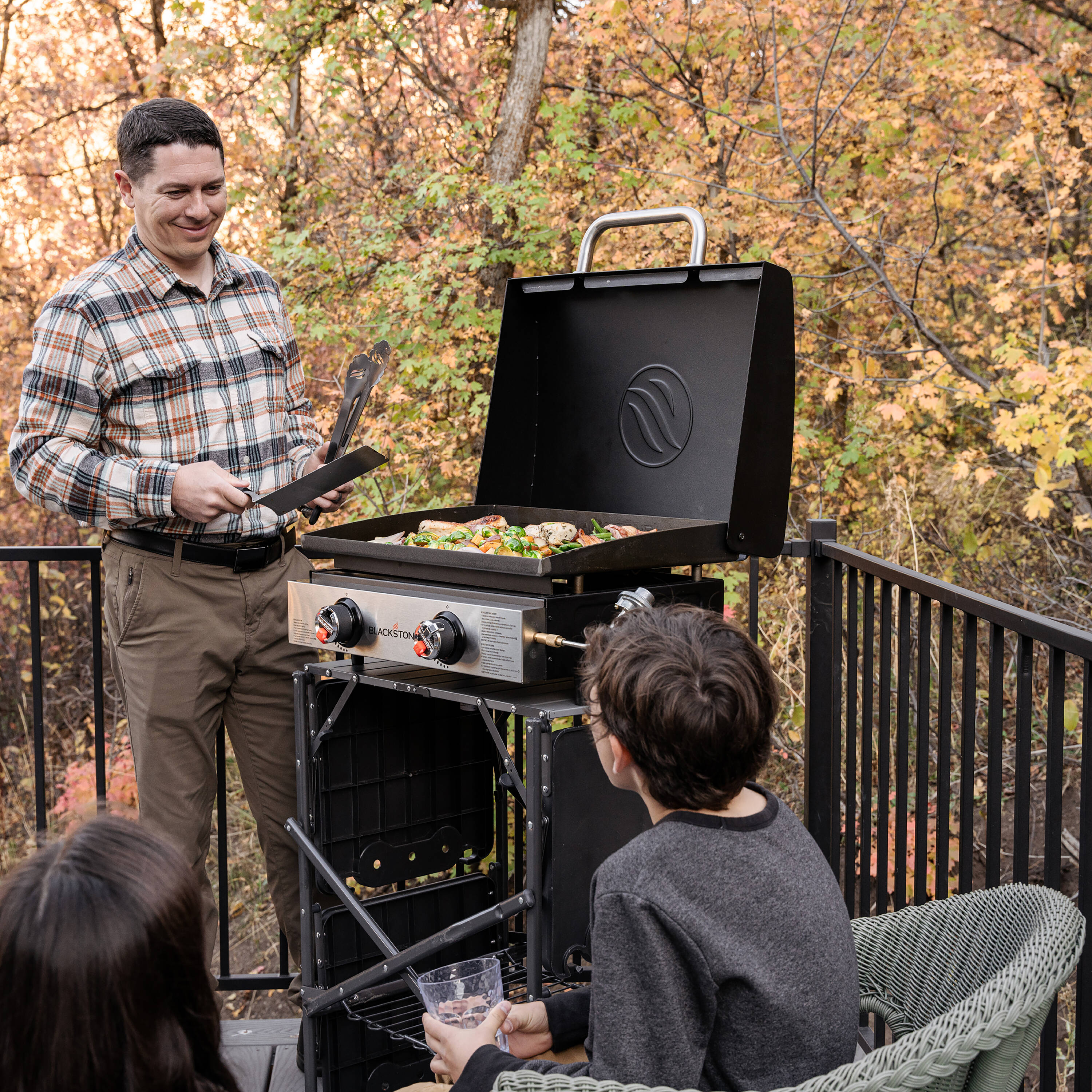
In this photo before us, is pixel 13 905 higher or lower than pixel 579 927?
higher

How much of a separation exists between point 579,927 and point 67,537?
6.88 m

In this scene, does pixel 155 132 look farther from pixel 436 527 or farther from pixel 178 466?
pixel 436 527

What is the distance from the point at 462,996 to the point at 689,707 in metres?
0.64

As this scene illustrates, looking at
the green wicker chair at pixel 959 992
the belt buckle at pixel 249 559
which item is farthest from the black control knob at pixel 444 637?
the green wicker chair at pixel 959 992

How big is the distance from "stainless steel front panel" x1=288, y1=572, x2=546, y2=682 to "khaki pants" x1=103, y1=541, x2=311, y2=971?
19 cm

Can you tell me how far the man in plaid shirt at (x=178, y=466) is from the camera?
2.14 m

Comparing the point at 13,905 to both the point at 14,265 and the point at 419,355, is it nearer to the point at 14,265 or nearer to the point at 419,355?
the point at 419,355

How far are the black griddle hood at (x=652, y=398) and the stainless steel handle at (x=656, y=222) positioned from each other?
Result: 65mm

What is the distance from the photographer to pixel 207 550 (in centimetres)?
223

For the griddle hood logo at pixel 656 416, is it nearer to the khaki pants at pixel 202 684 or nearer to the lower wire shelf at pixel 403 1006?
the khaki pants at pixel 202 684

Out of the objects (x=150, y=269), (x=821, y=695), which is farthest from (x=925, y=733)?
(x=150, y=269)

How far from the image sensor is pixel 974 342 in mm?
6230

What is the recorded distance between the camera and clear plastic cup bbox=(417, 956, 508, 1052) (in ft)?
5.25

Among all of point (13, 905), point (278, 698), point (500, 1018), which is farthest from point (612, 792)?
point (13, 905)
